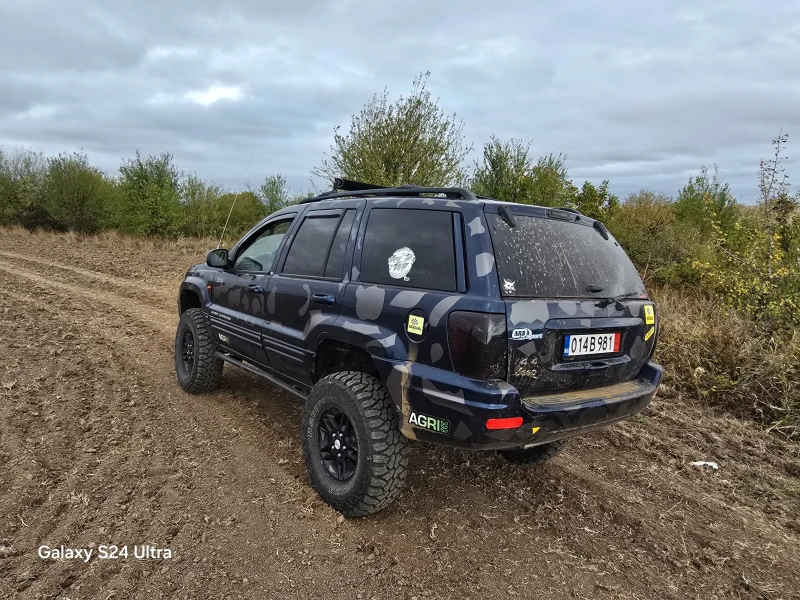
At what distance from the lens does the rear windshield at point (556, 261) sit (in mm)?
2375

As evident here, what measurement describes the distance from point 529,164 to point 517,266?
504 inches

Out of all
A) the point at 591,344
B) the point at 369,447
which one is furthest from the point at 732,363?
the point at 369,447

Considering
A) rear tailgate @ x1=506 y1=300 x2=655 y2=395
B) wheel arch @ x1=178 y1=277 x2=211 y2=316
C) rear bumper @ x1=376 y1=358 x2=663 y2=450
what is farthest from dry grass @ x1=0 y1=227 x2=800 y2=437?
wheel arch @ x1=178 y1=277 x2=211 y2=316

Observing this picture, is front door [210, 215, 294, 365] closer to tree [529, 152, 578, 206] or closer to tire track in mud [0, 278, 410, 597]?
tire track in mud [0, 278, 410, 597]

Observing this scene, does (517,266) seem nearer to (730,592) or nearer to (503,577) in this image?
(503,577)

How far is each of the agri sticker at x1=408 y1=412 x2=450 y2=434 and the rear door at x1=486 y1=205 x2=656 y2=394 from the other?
38 centimetres

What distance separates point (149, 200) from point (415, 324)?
2074 cm

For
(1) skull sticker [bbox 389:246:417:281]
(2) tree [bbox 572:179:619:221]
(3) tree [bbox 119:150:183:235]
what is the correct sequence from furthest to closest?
(3) tree [bbox 119:150:183:235], (2) tree [bbox 572:179:619:221], (1) skull sticker [bbox 389:246:417:281]

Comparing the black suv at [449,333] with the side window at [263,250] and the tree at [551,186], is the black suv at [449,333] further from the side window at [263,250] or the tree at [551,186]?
the tree at [551,186]

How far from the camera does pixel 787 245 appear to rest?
6.43 meters

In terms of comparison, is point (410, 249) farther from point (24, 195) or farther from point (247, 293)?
point (24, 195)

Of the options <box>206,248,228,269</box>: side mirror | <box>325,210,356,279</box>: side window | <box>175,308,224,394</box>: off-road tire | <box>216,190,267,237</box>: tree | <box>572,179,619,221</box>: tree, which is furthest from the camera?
<box>216,190,267,237</box>: tree

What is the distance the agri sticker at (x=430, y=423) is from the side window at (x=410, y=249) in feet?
2.05

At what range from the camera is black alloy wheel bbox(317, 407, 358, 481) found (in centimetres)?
274
